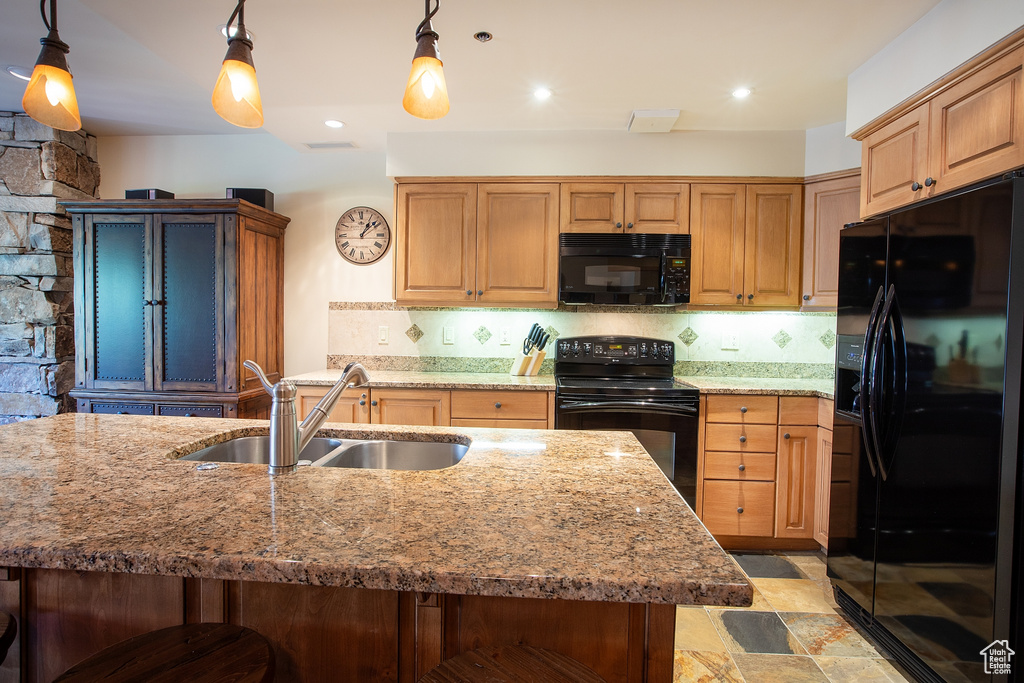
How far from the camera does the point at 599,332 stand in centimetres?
342

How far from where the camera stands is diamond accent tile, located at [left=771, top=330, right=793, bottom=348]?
3322 millimetres

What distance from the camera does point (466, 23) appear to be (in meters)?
1.97

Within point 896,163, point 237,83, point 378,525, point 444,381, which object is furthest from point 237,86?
point 896,163

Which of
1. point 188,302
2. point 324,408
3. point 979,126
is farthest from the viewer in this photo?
point 188,302

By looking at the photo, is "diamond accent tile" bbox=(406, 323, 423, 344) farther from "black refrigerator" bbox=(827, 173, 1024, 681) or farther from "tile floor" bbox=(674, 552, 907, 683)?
"black refrigerator" bbox=(827, 173, 1024, 681)

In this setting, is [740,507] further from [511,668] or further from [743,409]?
[511,668]

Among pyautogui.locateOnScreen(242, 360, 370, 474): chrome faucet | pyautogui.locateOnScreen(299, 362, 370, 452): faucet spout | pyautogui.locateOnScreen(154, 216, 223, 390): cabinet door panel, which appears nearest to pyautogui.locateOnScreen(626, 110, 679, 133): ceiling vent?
pyautogui.locateOnScreen(299, 362, 370, 452): faucet spout

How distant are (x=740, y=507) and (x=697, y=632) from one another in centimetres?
93

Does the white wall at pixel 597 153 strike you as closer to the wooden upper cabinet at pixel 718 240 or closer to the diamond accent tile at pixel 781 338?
the wooden upper cabinet at pixel 718 240

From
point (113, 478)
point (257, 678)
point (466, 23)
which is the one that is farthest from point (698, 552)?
point (466, 23)

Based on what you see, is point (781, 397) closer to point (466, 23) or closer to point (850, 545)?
Result: point (850, 545)

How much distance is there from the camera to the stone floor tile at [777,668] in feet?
5.87

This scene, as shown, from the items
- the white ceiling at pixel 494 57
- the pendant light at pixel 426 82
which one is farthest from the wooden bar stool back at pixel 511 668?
the white ceiling at pixel 494 57

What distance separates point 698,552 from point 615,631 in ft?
1.02
